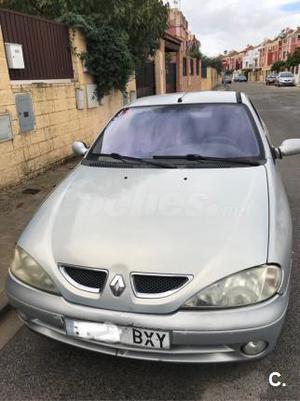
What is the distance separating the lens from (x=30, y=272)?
229cm

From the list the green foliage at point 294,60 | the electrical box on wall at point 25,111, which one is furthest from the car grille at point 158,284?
the green foliage at point 294,60

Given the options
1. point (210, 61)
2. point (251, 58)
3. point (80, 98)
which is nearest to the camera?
point (80, 98)

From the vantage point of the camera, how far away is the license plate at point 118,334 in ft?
6.58

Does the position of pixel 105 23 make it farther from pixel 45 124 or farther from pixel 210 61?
pixel 210 61

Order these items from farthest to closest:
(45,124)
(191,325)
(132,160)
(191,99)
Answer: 1. (45,124)
2. (191,99)
3. (132,160)
4. (191,325)

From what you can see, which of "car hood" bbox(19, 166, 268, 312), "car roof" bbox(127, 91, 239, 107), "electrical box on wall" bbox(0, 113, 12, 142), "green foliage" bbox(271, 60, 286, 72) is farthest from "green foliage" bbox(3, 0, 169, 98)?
"green foliage" bbox(271, 60, 286, 72)

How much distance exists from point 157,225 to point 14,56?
4772 millimetres

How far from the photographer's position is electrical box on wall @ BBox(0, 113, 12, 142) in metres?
5.68

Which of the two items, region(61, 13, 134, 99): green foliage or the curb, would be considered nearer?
the curb

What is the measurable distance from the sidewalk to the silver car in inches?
41.5

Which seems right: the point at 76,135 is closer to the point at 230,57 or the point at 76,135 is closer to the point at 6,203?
the point at 6,203

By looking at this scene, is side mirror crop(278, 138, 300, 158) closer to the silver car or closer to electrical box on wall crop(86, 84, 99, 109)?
the silver car

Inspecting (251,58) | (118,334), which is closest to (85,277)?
(118,334)

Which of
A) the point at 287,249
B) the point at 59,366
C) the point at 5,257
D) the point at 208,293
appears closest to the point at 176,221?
the point at 208,293
